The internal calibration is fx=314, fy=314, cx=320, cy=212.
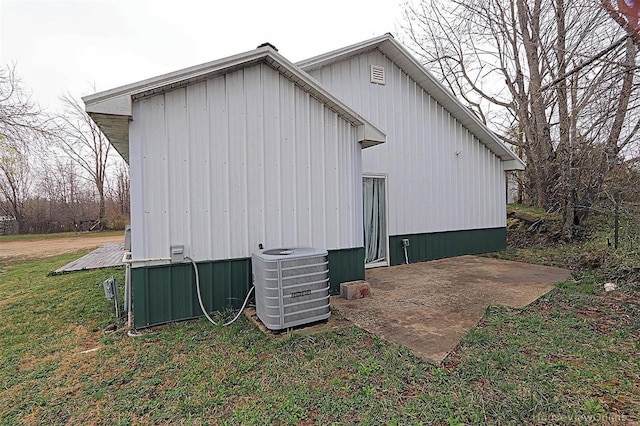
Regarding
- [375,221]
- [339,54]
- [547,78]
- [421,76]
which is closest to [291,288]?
[375,221]

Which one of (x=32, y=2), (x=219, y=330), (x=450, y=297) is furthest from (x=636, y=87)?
(x=32, y=2)

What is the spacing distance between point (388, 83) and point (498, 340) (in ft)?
19.5

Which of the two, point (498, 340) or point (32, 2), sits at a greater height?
point (32, 2)

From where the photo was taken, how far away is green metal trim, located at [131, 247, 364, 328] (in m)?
3.49

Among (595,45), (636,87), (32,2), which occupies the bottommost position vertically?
(636,87)

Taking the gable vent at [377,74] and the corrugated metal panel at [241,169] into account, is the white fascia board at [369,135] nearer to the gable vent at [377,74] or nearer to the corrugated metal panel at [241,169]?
the corrugated metal panel at [241,169]

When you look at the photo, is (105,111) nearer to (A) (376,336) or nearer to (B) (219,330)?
(B) (219,330)

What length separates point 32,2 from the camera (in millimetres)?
7555

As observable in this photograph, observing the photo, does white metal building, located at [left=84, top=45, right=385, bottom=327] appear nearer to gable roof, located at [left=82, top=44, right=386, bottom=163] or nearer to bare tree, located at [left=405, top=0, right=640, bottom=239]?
gable roof, located at [left=82, top=44, right=386, bottom=163]

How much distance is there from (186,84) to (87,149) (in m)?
25.3

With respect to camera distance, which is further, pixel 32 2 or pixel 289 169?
pixel 32 2

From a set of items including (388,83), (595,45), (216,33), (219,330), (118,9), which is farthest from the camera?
(216,33)

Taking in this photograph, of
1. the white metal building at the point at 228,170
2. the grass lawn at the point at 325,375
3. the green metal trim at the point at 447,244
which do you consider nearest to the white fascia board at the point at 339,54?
the white metal building at the point at 228,170

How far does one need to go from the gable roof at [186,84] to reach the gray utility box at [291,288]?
212cm
